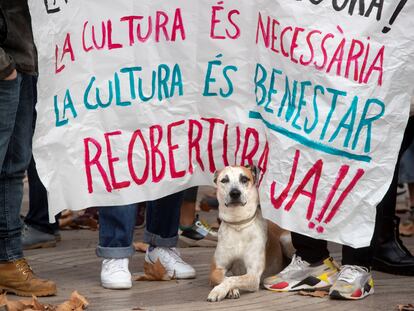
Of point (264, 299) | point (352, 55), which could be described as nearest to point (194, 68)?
point (352, 55)

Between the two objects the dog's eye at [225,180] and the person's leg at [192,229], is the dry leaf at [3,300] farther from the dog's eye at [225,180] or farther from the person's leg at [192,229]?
the person's leg at [192,229]

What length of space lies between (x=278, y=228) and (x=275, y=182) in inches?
23.6

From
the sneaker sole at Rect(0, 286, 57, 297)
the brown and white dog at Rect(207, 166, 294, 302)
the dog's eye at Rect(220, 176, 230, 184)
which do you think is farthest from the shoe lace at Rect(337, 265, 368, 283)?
the sneaker sole at Rect(0, 286, 57, 297)

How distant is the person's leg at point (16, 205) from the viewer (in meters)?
5.78

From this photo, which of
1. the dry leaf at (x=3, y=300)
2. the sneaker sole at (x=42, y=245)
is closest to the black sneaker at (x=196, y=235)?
the sneaker sole at (x=42, y=245)

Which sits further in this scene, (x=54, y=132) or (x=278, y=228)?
(x=278, y=228)

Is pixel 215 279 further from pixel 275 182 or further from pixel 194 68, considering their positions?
pixel 194 68

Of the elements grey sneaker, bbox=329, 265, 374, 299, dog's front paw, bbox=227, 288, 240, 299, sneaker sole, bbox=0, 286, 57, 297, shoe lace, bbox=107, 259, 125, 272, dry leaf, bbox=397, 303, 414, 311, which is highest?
dry leaf, bbox=397, 303, 414, 311

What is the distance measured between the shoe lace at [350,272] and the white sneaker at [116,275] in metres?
1.21

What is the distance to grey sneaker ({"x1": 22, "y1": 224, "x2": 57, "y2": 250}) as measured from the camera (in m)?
7.45

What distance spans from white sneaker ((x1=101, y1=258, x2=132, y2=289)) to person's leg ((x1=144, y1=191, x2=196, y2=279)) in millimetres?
343

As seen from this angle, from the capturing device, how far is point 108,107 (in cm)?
579

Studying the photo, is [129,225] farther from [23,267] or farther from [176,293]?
[23,267]

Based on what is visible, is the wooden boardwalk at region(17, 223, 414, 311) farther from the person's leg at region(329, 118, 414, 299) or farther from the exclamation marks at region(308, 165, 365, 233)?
the exclamation marks at region(308, 165, 365, 233)
